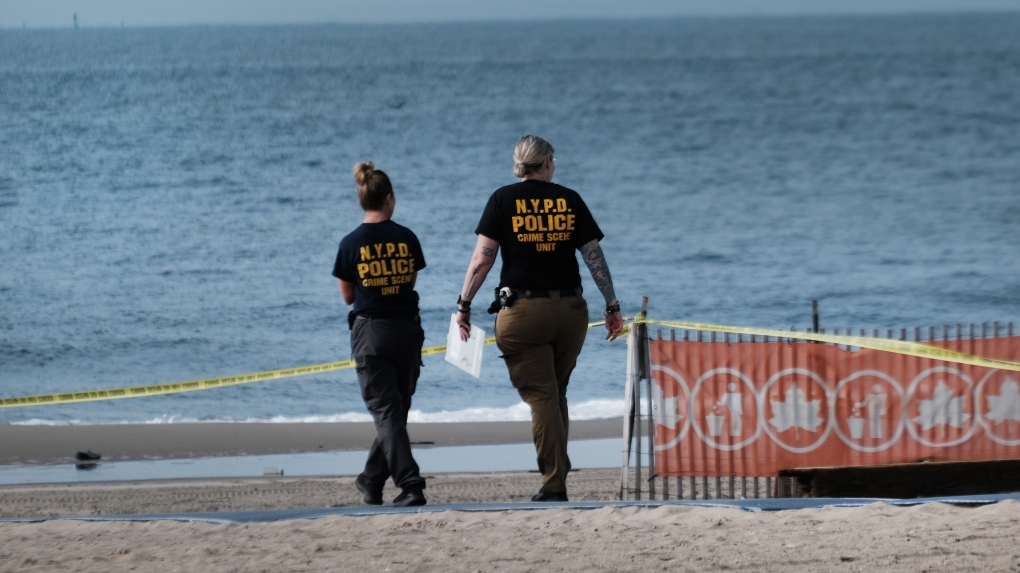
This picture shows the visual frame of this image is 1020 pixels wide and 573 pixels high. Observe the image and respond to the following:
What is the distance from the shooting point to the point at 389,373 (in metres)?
6.30

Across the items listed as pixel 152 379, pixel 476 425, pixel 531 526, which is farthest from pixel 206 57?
pixel 531 526

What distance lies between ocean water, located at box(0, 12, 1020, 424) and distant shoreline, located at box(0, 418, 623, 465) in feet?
4.16

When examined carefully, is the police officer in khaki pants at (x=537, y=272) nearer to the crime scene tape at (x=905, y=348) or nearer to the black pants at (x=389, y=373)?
the black pants at (x=389, y=373)

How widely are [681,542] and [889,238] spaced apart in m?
35.0

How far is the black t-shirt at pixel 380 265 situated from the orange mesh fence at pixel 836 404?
157 centimetres

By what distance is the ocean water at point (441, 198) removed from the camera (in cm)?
2197

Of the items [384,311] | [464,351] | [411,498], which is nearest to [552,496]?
[411,498]

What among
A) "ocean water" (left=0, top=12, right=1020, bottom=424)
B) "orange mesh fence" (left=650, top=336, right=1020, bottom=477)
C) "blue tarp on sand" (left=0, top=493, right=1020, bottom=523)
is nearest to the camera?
"blue tarp on sand" (left=0, top=493, right=1020, bottom=523)

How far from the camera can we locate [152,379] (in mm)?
19625

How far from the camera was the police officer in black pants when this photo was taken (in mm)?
6219

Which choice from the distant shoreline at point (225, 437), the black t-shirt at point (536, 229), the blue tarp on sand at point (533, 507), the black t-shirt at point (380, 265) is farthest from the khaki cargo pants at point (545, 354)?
the distant shoreline at point (225, 437)

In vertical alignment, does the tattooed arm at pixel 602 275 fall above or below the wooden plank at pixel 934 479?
above

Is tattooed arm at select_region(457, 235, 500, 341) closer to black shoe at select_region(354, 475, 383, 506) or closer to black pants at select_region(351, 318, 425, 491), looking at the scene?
black pants at select_region(351, 318, 425, 491)

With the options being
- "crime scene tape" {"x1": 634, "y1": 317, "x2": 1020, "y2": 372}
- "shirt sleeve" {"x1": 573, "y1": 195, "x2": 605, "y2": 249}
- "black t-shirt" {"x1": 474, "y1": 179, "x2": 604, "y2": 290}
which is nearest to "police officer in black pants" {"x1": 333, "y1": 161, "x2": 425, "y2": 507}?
"black t-shirt" {"x1": 474, "y1": 179, "x2": 604, "y2": 290}
